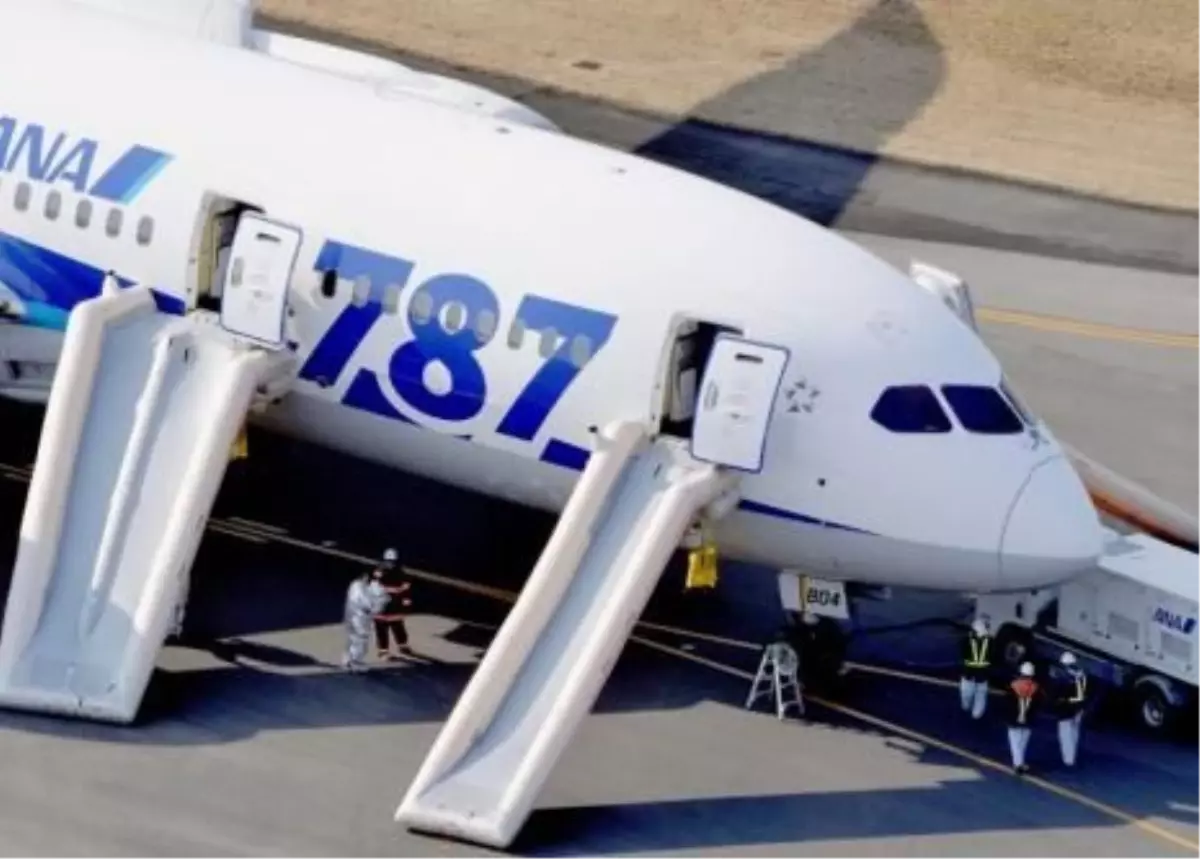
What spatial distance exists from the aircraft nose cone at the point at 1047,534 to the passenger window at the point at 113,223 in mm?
11869

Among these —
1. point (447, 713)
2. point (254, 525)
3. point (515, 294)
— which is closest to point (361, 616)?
point (447, 713)

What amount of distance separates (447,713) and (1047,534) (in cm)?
753

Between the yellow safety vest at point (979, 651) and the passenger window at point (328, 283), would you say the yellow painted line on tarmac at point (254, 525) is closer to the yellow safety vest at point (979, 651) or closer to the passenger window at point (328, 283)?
the passenger window at point (328, 283)

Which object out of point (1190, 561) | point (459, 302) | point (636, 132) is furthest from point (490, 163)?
point (636, 132)

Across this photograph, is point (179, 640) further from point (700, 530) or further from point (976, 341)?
point (976, 341)

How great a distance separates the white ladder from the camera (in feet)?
116

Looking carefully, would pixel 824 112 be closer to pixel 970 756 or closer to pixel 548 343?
pixel 548 343

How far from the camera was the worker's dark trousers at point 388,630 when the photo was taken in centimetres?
3597

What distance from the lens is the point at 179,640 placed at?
36375 millimetres

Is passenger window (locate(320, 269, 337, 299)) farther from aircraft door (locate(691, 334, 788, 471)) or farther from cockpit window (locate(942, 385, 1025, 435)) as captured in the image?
cockpit window (locate(942, 385, 1025, 435))

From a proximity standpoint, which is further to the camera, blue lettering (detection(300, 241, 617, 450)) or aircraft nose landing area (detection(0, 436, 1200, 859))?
blue lettering (detection(300, 241, 617, 450))

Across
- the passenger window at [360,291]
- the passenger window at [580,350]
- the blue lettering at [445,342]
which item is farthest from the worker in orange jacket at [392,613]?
the passenger window at [580,350]

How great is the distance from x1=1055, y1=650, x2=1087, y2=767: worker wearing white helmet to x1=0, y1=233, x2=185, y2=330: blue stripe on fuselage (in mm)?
13105

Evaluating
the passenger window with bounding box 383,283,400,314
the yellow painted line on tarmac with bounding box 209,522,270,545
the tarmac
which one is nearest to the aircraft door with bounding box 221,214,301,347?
the passenger window with bounding box 383,283,400,314
